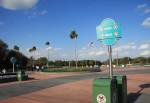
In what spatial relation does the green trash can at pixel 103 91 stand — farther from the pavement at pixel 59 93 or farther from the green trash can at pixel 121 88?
the pavement at pixel 59 93

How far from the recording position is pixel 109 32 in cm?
1104

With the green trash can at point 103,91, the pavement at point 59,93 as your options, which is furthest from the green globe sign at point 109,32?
the pavement at point 59,93

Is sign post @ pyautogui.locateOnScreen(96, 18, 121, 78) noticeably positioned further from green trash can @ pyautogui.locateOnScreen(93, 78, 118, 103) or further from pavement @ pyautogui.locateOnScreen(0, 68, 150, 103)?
pavement @ pyautogui.locateOnScreen(0, 68, 150, 103)

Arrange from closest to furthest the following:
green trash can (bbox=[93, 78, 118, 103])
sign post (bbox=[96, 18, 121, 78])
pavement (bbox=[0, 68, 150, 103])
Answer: green trash can (bbox=[93, 78, 118, 103])
sign post (bbox=[96, 18, 121, 78])
pavement (bbox=[0, 68, 150, 103])

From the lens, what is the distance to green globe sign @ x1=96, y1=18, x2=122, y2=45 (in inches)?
431

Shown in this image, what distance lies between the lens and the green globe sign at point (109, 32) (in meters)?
10.9

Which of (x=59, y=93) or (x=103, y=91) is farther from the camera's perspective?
(x=59, y=93)

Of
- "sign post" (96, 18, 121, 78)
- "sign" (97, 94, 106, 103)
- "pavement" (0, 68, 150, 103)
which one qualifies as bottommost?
"pavement" (0, 68, 150, 103)

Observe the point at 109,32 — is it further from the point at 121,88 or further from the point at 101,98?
the point at 101,98

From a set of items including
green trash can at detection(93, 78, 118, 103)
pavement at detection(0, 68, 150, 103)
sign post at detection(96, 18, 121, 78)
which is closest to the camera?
green trash can at detection(93, 78, 118, 103)

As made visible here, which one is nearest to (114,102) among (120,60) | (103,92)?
(103,92)

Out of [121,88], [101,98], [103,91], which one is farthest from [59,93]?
[103,91]

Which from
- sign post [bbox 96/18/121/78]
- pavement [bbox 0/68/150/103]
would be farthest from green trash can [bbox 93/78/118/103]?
pavement [bbox 0/68/150/103]

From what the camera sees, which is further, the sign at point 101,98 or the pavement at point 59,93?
the pavement at point 59,93
